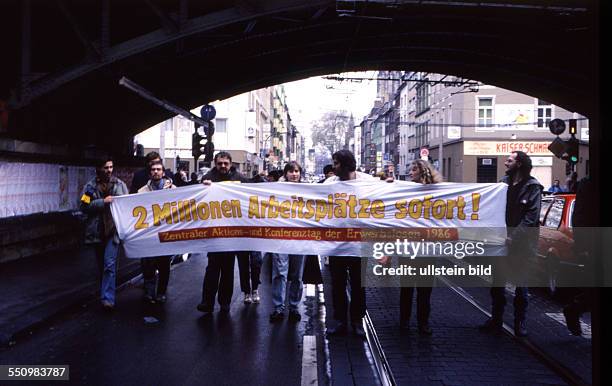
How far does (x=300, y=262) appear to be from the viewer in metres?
7.62

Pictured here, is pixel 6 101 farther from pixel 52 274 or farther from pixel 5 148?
pixel 52 274

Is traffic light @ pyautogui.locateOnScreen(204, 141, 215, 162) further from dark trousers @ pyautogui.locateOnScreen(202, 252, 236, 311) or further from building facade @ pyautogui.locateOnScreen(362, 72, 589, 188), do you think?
building facade @ pyautogui.locateOnScreen(362, 72, 589, 188)

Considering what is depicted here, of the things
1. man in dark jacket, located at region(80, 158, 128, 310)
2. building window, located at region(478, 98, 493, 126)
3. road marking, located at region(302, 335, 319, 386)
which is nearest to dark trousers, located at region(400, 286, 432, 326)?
road marking, located at region(302, 335, 319, 386)

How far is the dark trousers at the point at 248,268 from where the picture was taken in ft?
26.7

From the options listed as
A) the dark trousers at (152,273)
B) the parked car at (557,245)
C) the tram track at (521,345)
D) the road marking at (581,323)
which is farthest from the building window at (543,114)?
the dark trousers at (152,273)

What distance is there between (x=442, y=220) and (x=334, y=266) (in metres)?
1.46

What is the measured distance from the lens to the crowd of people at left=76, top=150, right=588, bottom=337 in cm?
677

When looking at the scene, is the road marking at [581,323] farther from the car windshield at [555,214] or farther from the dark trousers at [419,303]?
the car windshield at [555,214]

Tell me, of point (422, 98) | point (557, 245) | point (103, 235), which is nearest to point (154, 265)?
point (103, 235)

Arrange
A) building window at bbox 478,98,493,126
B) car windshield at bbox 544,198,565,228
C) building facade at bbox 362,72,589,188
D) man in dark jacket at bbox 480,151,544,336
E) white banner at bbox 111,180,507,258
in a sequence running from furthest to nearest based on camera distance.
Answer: building window at bbox 478,98,493,126 < building facade at bbox 362,72,589,188 < car windshield at bbox 544,198,565,228 < white banner at bbox 111,180,507,258 < man in dark jacket at bbox 480,151,544,336

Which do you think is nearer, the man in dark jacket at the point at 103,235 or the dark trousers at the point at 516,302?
the dark trousers at the point at 516,302

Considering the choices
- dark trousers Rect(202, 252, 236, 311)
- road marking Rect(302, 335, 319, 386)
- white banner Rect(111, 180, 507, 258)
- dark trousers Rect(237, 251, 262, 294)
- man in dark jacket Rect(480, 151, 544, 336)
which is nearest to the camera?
road marking Rect(302, 335, 319, 386)

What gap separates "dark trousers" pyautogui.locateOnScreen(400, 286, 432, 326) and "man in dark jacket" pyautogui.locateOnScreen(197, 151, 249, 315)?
2299 millimetres

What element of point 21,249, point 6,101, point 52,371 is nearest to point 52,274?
point 21,249
